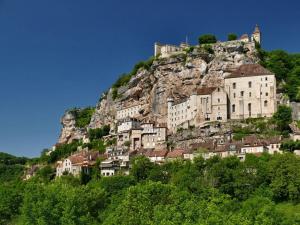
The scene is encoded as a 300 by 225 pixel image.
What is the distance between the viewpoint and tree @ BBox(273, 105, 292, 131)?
87.1 m

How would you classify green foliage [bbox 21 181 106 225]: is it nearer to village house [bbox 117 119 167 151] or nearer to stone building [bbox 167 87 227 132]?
village house [bbox 117 119 167 151]

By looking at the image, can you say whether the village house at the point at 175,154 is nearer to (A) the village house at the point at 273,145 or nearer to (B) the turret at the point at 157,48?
(A) the village house at the point at 273,145

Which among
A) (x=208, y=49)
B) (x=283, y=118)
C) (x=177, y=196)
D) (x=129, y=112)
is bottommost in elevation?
(x=177, y=196)

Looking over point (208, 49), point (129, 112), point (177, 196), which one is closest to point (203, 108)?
point (208, 49)

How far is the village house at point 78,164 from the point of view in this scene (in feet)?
318

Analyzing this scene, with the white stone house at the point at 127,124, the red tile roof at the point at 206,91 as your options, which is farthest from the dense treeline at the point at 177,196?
the red tile roof at the point at 206,91

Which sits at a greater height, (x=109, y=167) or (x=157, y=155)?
(x=157, y=155)

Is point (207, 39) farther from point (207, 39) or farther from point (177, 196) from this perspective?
point (177, 196)

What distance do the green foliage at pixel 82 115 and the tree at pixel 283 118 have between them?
54.0m

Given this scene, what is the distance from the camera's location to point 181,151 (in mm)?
90750

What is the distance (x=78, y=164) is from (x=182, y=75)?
25.2 m

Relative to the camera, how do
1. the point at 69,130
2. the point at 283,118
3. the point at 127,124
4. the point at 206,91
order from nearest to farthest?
the point at 283,118
the point at 206,91
the point at 127,124
the point at 69,130

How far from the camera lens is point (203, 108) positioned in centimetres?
9481

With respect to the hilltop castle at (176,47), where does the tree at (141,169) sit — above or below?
below
